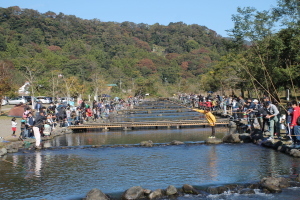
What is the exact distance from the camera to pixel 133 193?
32.8ft

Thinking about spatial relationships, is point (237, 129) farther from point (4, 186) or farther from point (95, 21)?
point (95, 21)

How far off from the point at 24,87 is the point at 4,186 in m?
49.5

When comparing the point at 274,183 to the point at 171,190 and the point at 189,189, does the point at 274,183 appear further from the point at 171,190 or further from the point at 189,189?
the point at 171,190

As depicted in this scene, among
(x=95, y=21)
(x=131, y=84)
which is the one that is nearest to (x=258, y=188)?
(x=131, y=84)

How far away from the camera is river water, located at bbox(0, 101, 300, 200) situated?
1104cm

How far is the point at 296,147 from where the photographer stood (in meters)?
14.7

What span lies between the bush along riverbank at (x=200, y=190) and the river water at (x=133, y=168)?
0.78 ft

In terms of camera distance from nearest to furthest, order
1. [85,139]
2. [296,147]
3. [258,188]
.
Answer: [258,188] < [296,147] < [85,139]

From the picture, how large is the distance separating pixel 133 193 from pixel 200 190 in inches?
73.4

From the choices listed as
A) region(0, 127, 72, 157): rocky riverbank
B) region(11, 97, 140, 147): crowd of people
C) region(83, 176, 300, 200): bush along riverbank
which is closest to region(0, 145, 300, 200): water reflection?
region(83, 176, 300, 200): bush along riverbank

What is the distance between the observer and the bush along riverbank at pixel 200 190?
9.94 meters

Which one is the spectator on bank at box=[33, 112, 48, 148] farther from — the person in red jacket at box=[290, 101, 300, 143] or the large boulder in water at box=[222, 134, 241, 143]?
the person in red jacket at box=[290, 101, 300, 143]

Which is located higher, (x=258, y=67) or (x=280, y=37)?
(x=280, y=37)

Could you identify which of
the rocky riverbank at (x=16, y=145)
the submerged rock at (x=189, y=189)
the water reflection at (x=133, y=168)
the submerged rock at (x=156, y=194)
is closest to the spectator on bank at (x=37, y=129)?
the rocky riverbank at (x=16, y=145)
